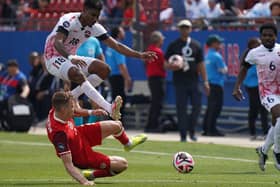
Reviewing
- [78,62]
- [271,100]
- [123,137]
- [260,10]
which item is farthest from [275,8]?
[123,137]

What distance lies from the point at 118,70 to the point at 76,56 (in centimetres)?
1081

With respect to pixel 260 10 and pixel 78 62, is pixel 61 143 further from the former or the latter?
pixel 260 10

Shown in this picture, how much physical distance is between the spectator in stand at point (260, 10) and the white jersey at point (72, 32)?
11.0m

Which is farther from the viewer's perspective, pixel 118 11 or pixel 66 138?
pixel 118 11

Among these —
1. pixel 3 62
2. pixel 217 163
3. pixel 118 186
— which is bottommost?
pixel 3 62

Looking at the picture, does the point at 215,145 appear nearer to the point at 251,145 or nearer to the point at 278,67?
the point at 251,145

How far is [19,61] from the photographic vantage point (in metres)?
32.8

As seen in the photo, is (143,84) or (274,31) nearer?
(274,31)

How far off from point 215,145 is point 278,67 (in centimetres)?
574

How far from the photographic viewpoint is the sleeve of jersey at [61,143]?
1277 cm

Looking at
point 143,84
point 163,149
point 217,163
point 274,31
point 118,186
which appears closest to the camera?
point 118,186

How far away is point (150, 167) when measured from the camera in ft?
53.3

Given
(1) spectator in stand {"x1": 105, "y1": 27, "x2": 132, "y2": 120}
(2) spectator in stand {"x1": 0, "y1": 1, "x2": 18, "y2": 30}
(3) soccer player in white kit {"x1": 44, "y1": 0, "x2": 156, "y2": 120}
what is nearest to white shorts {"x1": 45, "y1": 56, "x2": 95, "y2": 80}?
(3) soccer player in white kit {"x1": 44, "y1": 0, "x2": 156, "y2": 120}

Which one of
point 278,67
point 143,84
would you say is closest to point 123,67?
point 143,84
